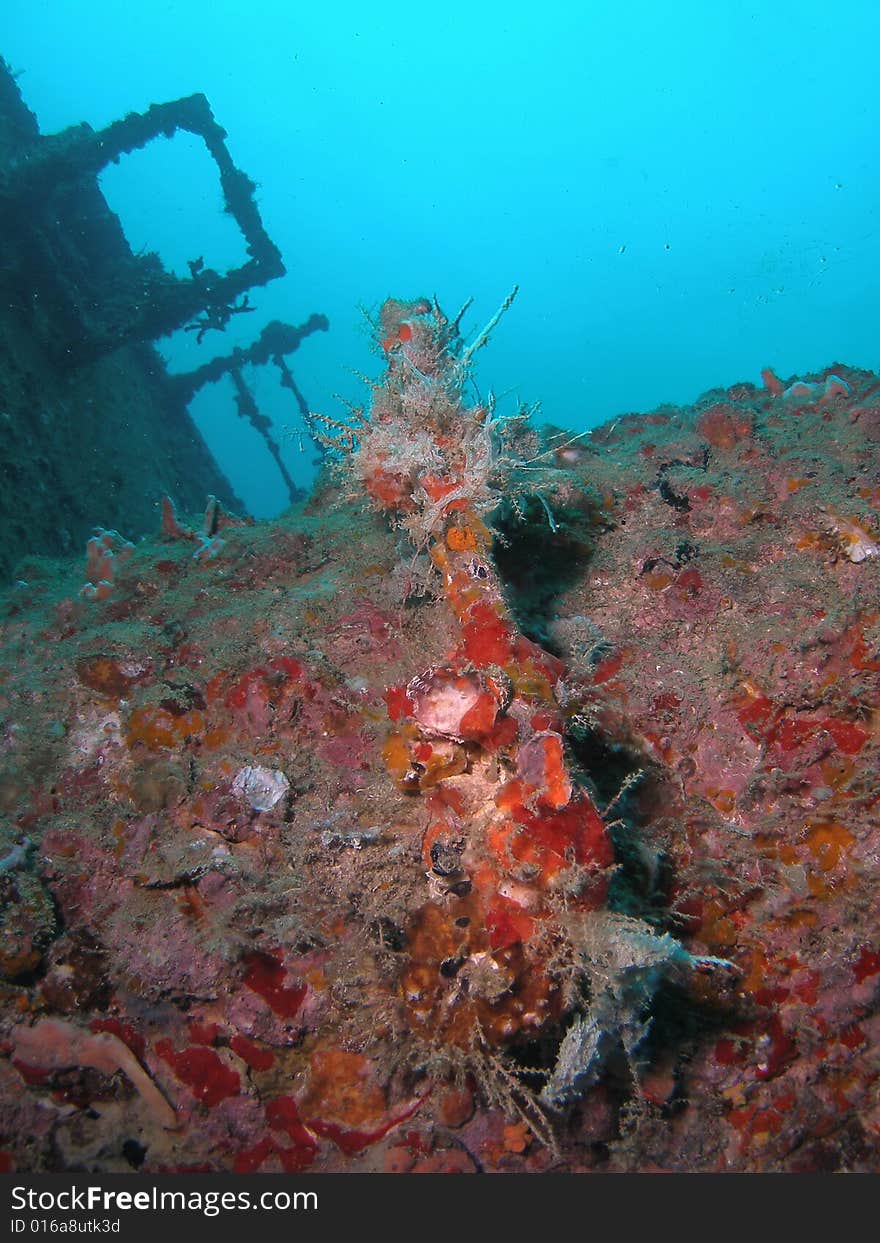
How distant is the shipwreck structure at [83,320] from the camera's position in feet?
35.9

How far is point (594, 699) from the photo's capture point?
10.8 feet

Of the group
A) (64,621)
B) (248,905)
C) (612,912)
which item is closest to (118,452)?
(64,621)

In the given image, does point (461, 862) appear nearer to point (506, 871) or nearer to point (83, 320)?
point (506, 871)

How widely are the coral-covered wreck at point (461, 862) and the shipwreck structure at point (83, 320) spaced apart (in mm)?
8080

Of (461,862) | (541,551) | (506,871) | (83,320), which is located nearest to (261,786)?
(461,862)

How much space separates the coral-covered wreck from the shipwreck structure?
26.5 feet

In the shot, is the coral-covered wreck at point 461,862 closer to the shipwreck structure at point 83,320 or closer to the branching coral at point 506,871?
the branching coral at point 506,871

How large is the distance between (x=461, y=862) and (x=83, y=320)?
46.8 feet

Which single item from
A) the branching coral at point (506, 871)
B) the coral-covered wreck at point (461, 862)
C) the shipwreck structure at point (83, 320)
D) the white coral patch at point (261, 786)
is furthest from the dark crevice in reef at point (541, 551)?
the shipwreck structure at point (83, 320)

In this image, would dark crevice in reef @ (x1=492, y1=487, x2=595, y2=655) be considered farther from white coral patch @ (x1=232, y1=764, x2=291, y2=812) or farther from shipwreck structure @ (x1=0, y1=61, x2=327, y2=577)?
shipwreck structure @ (x1=0, y1=61, x2=327, y2=577)

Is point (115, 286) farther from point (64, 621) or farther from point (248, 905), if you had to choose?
point (248, 905)

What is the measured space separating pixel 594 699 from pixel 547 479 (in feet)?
5.87

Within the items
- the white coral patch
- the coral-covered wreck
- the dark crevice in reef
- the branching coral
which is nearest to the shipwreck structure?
the coral-covered wreck

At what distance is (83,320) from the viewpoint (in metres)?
12.4
